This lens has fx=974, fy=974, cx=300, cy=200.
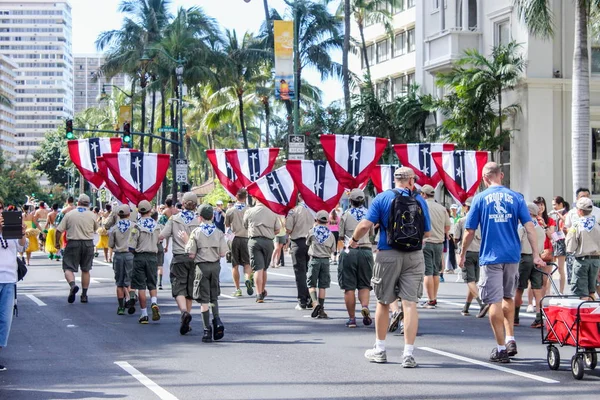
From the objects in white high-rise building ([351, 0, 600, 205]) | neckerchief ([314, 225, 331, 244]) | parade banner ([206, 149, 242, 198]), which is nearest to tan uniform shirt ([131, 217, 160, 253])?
neckerchief ([314, 225, 331, 244])

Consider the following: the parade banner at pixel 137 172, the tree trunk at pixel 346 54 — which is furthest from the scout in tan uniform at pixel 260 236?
the tree trunk at pixel 346 54

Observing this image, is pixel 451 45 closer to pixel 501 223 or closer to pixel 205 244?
pixel 205 244

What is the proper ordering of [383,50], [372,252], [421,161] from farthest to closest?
1. [383,50]
2. [421,161]
3. [372,252]

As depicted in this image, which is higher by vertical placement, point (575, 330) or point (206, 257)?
point (206, 257)

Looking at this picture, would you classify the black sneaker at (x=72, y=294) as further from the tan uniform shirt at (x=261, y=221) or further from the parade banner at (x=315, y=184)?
the parade banner at (x=315, y=184)

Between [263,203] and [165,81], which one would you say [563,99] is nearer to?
[263,203]

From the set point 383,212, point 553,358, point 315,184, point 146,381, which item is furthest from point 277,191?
point 553,358

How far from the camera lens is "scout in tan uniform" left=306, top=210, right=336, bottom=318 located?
47.5 ft

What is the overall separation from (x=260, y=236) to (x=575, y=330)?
838 cm

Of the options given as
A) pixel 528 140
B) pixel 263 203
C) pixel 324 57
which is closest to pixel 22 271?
pixel 263 203

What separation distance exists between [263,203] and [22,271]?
6.39 metres

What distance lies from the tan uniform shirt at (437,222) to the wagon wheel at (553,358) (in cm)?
586

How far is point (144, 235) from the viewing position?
1474 centimetres

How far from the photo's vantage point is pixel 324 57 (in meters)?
46.0
